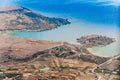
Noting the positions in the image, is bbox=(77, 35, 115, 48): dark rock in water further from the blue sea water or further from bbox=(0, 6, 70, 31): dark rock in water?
bbox=(0, 6, 70, 31): dark rock in water

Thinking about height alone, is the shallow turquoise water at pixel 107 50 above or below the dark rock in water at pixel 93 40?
below

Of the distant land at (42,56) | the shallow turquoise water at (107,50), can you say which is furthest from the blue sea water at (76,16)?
the distant land at (42,56)

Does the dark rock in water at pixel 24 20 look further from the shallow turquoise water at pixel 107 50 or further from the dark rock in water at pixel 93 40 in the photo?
the shallow turquoise water at pixel 107 50

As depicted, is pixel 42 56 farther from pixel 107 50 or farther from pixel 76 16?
pixel 107 50

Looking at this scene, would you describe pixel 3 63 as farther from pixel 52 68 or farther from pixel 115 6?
pixel 115 6

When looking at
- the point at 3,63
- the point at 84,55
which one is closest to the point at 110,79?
the point at 84,55

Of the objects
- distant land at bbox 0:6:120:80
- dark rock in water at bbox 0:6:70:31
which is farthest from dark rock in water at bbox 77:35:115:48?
dark rock in water at bbox 0:6:70:31
